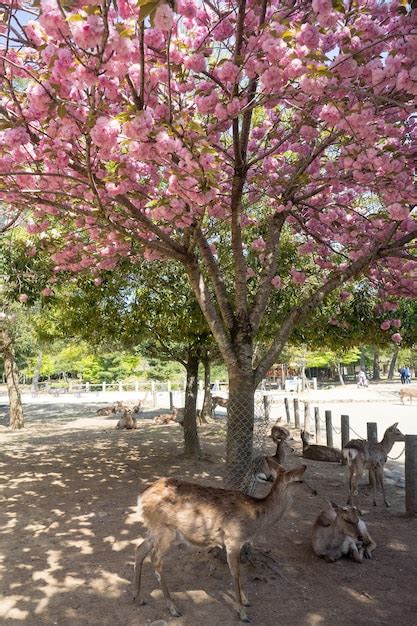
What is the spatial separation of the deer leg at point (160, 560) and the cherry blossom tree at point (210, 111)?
165 cm

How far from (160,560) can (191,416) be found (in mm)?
7151

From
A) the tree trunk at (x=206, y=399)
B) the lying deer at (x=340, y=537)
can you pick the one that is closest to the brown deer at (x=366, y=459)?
the lying deer at (x=340, y=537)

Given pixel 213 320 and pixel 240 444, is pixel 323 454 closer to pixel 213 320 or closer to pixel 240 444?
pixel 240 444

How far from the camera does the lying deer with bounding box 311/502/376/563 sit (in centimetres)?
569

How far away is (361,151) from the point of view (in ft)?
18.2

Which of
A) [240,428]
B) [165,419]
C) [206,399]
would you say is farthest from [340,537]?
[206,399]

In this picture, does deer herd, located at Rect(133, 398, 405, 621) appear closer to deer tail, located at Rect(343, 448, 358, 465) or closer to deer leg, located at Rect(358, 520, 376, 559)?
deer leg, located at Rect(358, 520, 376, 559)

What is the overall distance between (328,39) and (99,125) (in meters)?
2.87

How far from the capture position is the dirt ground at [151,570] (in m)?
4.43

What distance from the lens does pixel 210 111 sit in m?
5.34

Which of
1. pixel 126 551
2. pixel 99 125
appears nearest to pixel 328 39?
pixel 99 125

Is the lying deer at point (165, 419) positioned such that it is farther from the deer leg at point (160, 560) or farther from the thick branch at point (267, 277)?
the deer leg at point (160, 560)

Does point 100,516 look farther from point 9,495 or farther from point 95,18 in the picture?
point 95,18

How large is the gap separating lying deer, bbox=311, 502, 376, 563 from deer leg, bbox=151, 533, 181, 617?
2.02 m
